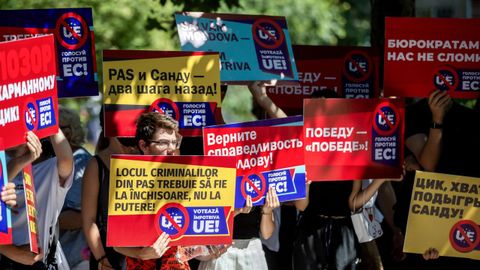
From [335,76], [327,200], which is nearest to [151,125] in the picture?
[327,200]

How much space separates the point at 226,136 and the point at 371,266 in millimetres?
1889

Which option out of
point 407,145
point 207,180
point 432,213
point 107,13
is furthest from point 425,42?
point 107,13

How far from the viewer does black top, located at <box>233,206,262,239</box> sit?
7.98 m

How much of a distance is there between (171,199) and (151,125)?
1.45 ft

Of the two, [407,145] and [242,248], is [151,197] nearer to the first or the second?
[242,248]

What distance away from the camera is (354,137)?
28.1 ft

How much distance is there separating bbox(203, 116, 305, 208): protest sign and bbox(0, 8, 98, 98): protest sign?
40.6 inches

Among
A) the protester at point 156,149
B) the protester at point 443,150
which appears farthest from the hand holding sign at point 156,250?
the protester at point 443,150

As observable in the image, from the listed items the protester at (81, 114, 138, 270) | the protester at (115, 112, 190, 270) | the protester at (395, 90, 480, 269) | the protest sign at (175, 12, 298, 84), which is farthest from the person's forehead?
the protester at (395, 90, 480, 269)

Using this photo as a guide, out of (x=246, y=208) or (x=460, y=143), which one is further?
(x=460, y=143)

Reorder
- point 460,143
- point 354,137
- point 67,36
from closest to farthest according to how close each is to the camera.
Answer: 1. point 67,36
2. point 354,137
3. point 460,143

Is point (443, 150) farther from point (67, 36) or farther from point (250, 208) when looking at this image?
point (67, 36)

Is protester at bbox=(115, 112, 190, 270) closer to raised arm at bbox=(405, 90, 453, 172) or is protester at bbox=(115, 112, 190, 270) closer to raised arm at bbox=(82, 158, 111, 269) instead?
raised arm at bbox=(82, 158, 111, 269)

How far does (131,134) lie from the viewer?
25.9 ft
